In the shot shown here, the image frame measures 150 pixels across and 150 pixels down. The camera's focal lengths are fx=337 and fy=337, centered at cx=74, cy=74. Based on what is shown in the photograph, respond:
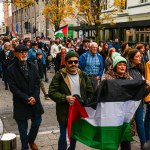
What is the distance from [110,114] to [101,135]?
30 centimetres

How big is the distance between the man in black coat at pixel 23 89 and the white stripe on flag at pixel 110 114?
107 centimetres

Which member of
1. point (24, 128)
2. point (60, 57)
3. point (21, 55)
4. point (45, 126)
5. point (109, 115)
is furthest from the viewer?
point (60, 57)

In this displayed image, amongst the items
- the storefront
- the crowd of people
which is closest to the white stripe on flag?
the crowd of people

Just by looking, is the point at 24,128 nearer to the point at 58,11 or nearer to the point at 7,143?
the point at 7,143

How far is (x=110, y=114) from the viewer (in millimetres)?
4410

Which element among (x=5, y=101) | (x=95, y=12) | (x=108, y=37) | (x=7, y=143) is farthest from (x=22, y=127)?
(x=108, y=37)

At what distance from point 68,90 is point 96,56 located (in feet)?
12.3

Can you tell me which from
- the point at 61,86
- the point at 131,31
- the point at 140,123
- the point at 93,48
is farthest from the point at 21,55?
the point at 131,31

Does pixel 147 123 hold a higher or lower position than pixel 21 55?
lower

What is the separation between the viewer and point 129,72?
5.32 metres

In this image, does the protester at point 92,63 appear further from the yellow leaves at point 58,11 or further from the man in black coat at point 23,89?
the yellow leaves at point 58,11

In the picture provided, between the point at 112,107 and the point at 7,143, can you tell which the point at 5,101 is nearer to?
the point at 7,143

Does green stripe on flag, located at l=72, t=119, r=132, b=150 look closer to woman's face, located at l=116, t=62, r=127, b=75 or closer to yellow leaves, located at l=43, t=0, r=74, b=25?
woman's face, located at l=116, t=62, r=127, b=75

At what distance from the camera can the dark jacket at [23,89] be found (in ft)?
16.6
